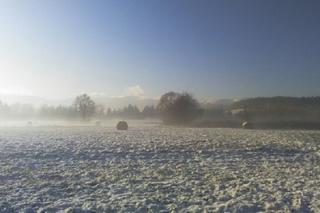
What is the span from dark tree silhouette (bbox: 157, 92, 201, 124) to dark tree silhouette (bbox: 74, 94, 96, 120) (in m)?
34.4

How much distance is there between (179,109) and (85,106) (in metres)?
42.7

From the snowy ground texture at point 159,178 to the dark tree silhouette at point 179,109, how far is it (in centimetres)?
5418

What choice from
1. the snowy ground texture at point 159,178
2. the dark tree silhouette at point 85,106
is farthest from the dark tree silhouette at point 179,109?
the snowy ground texture at point 159,178

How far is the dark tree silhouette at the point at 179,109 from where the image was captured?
76.7 m

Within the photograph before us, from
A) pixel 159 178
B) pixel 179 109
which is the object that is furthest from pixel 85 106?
pixel 159 178

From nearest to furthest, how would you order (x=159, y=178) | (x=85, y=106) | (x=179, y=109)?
1. (x=159, y=178)
2. (x=179, y=109)
3. (x=85, y=106)

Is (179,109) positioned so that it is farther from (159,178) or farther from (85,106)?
(159,178)

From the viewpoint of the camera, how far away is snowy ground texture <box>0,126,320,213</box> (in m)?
9.88

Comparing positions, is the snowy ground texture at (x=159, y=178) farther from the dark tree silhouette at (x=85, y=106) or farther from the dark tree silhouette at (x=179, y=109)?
the dark tree silhouette at (x=85, y=106)

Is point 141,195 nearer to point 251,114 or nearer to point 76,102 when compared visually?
point 251,114

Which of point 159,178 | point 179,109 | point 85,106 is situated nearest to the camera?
point 159,178

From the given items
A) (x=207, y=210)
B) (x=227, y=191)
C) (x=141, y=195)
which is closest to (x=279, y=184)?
(x=227, y=191)

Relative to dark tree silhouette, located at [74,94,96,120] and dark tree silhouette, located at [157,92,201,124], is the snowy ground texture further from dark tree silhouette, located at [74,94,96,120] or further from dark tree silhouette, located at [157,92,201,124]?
dark tree silhouette, located at [74,94,96,120]

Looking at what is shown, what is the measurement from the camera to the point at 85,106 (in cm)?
10775
